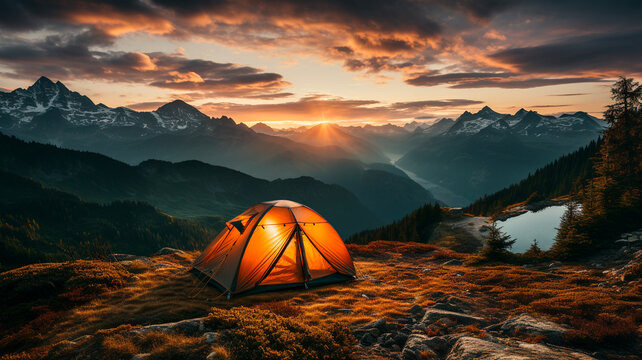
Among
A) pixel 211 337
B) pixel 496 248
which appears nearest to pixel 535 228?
pixel 496 248

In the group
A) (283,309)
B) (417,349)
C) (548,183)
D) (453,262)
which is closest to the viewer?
(417,349)

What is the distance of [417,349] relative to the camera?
25.6 ft

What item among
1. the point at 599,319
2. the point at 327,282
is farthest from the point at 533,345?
the point at 327,282

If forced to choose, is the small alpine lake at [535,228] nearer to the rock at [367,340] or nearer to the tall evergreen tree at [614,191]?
the tall evergreen tree at [614,191]

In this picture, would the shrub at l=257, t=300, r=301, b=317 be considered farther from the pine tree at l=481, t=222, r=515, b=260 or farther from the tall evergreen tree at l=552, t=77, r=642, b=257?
the tall evergreen tree at l=552, t=77, r=642, b=257

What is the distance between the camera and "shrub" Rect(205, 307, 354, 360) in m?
6.71

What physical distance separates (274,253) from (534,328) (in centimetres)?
1146

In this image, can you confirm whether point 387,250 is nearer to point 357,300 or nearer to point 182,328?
point 357,300

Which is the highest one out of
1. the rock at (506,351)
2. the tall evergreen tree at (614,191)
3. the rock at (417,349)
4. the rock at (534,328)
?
the tall evergreen tree at (614,191)

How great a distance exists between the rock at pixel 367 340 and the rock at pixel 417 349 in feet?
3.74

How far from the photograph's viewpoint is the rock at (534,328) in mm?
8055

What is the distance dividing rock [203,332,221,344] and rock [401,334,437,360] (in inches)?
203

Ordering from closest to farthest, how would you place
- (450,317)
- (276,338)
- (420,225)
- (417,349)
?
(276,338)
(417,349)
(450,317)
(420,225)

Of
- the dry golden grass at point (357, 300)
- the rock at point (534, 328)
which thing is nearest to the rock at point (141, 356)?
the dry golden grass at point (357, 300)
